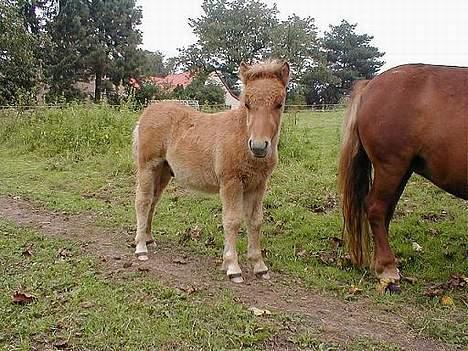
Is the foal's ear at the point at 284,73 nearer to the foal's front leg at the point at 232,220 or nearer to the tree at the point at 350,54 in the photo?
the foal's front leg at the point at 232,220

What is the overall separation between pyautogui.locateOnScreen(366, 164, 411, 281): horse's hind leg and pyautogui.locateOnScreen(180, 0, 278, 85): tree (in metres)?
41.0

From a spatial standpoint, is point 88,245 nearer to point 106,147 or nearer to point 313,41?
point 106,147

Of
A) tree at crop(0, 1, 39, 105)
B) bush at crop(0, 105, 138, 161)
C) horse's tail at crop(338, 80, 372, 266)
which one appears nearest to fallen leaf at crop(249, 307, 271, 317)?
horse's tail at crop(338, 80, 372, 266)

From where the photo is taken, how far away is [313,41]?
46.7 metres

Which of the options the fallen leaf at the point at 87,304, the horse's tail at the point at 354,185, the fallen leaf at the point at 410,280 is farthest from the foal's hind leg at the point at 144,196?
the fallen leaf at the point at 410,280

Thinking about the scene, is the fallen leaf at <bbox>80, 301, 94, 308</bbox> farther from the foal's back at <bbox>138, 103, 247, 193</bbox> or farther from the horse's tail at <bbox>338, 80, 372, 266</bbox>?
the horse's tail at <bbox>338, 80, 372, 266</bbox>

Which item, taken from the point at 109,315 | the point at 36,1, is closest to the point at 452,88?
the point at 109,315

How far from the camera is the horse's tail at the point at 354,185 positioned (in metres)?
4.83

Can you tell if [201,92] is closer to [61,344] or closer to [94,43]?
[94,43]

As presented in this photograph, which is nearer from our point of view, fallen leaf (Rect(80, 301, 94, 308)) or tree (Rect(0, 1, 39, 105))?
fallen leaf (Rect(80, 301, 94, 308))

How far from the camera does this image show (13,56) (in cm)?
2236

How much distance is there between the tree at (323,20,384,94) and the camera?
43.8 metres

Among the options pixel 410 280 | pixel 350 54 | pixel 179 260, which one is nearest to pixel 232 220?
pixel 179 260

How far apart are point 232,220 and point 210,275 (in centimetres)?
52
